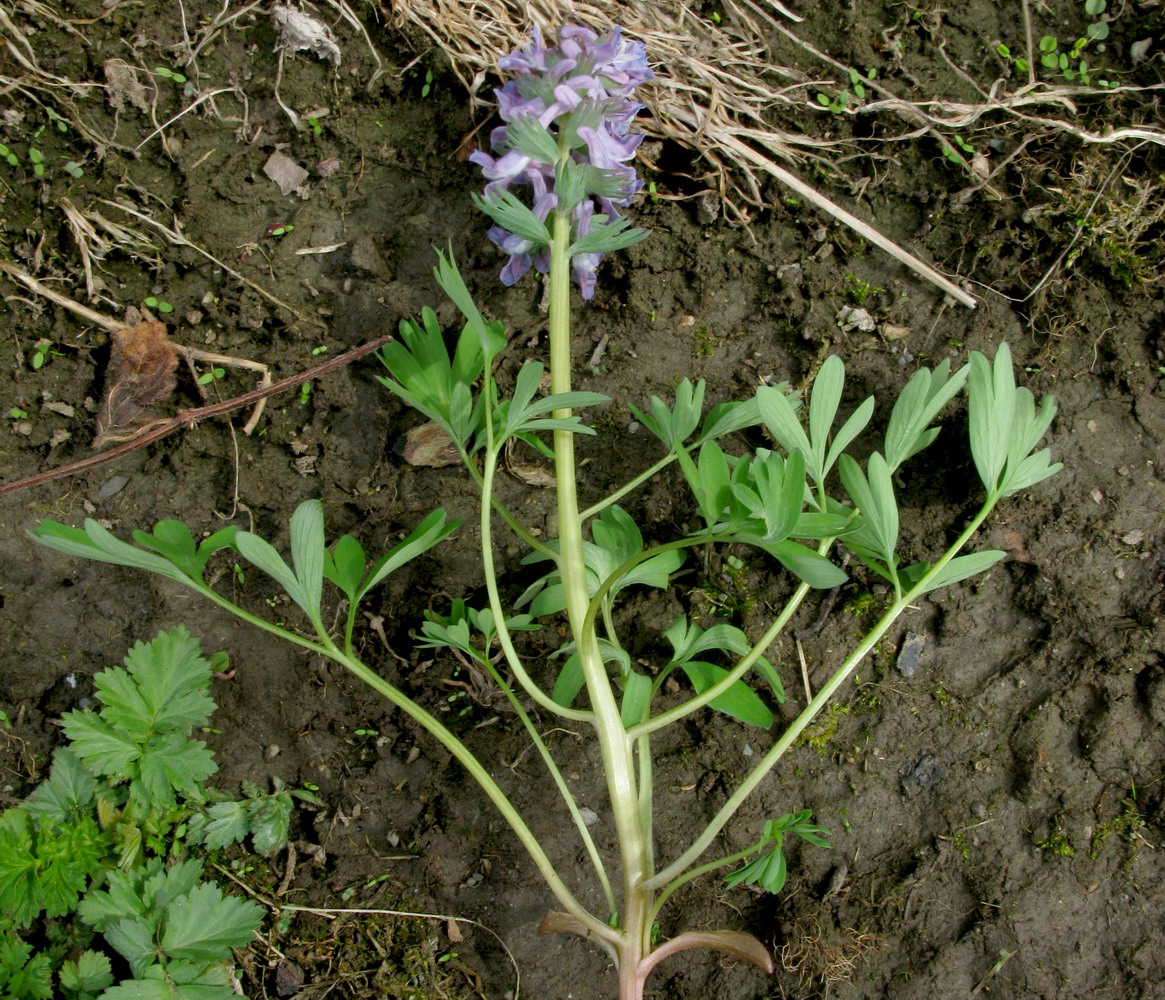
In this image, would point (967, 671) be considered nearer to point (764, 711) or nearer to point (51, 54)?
point (764, 711)

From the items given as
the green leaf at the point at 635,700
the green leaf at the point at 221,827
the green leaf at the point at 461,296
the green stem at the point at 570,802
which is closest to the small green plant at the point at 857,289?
the green leaf at the point at 461,296

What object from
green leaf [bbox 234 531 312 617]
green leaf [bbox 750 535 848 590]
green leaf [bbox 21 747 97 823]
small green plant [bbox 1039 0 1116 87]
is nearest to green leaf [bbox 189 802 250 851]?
green leaf [bbox 21 747 97 823]

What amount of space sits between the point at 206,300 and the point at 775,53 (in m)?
1.55

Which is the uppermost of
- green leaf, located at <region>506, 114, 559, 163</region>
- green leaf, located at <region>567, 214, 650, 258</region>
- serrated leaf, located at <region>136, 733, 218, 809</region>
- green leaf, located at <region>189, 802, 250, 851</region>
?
green leaf, located at <region>506, 114, 559, 163</region>

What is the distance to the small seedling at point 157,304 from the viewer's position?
2219 mm

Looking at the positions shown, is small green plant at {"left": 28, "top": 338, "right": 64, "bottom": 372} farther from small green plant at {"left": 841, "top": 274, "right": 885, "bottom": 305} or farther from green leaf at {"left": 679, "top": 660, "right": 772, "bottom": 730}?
small green plant at {"left": 841, "top": 274, "right": 885, "bottom": 305}

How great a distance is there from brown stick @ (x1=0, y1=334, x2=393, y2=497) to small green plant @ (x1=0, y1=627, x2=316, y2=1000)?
1.49 ft

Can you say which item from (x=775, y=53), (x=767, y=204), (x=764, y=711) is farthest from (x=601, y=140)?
(x=764, y=711)

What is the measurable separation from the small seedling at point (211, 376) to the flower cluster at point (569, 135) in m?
0.81

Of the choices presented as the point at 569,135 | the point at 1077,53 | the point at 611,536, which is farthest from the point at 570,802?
the point at 1077,53

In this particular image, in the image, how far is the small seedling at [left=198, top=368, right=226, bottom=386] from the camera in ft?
7.27

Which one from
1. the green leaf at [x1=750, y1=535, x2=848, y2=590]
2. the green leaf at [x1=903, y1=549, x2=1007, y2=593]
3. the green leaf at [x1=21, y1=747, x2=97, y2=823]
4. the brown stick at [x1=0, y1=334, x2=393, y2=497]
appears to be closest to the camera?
the green leaf at [x1=750, y1=535, x2=848, y2=590]

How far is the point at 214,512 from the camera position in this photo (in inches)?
86.7

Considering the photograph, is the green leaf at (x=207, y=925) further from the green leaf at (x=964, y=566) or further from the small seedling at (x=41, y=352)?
the green leaf at (x=964, y=566)
